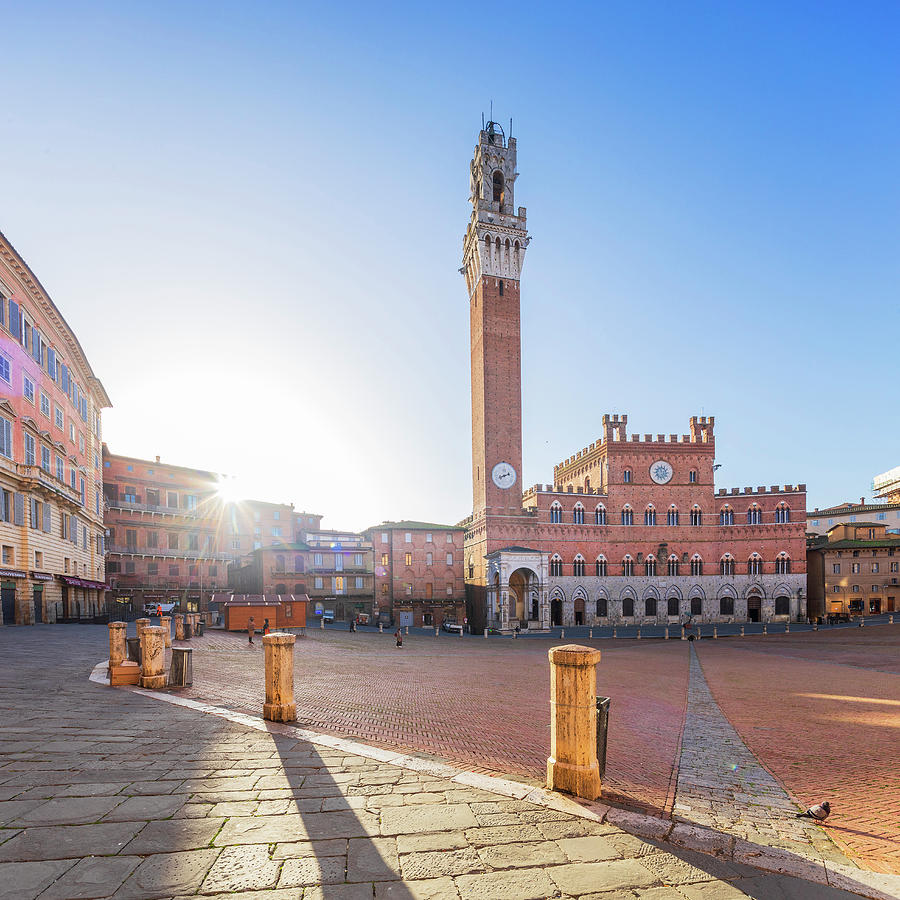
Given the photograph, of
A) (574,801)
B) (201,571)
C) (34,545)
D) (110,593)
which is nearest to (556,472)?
(201,571)

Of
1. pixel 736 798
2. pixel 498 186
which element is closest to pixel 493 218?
pixel 498 186

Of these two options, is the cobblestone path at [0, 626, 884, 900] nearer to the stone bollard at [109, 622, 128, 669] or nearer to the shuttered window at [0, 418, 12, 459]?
the stone bollard at [109, 622, 128, 669]

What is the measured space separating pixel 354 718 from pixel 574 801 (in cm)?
565

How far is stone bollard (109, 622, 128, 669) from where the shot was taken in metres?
11.7

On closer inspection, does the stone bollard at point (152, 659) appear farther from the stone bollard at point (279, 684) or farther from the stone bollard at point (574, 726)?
the stone bollard at point (574, 726)

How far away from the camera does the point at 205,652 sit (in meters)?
21.7

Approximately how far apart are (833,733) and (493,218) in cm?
5302

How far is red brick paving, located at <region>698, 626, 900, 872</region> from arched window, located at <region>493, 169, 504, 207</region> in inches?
1880

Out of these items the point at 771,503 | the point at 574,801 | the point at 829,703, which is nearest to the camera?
the point at 574,801

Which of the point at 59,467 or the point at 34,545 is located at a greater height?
the point at 59,467

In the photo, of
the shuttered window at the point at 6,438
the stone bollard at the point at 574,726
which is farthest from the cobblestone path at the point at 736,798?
the shuttered window at the point at 6,438

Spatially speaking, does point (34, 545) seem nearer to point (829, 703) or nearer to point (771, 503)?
point (829, 703)

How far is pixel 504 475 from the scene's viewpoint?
2074 inches

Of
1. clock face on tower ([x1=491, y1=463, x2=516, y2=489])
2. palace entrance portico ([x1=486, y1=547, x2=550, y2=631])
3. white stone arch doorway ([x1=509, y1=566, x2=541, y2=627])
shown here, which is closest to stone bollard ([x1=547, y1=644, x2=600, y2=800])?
palace entrance portico ([x1=486, y1=547, x2=550, y2=631])
